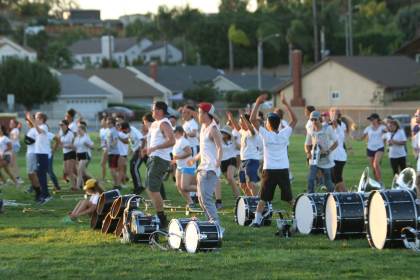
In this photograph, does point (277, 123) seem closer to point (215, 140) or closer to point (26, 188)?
point (215, 140)

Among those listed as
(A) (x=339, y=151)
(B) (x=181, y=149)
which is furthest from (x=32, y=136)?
(A) (x=339, y=151)

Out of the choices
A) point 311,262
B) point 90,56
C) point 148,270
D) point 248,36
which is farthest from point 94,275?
point 90,56

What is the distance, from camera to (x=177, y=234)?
13.8m

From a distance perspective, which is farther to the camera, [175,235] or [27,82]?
[27,82]

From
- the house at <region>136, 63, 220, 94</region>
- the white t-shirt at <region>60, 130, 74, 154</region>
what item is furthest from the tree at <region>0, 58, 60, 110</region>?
the white t-shirt at <region>60, 130, 74, 154</region>

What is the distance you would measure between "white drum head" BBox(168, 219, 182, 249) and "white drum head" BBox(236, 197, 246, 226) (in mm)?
2791

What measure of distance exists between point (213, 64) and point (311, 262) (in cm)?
11147

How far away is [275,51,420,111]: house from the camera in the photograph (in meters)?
72.2

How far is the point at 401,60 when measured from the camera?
255 ft

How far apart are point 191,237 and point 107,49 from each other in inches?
4898


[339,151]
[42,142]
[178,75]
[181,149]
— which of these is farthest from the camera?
[178,75]

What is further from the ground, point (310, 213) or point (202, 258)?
point (310, 213)

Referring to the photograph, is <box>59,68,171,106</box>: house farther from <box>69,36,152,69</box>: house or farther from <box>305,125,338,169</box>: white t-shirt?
<box>305,125,338,169</box>: white t-shirt

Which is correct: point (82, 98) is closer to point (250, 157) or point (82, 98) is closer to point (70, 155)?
point (70, 155)
